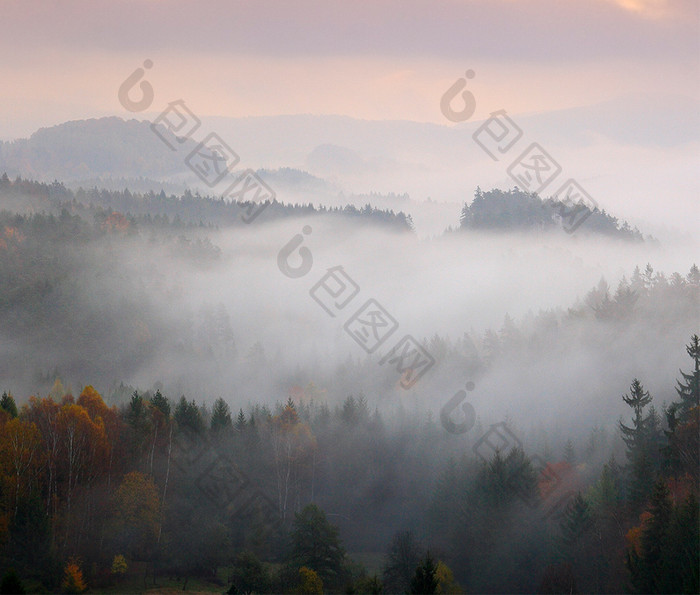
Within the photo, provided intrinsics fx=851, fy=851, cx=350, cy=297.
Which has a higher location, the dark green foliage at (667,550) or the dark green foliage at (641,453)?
the dark green foliage at (641,453)

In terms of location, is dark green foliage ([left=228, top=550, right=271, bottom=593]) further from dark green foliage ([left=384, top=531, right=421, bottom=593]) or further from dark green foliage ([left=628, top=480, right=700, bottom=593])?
dark green foliage ([left=628, top=480, right=700, bottom=593])

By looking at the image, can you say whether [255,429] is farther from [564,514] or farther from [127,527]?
[564,514]

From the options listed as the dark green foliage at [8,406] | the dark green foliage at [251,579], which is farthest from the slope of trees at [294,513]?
the dark green foliage at [8,406]

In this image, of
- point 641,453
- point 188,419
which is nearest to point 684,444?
point 641,453

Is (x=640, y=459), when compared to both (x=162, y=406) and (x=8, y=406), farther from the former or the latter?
(x=8, y=406)

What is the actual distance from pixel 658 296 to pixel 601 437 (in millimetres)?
58325

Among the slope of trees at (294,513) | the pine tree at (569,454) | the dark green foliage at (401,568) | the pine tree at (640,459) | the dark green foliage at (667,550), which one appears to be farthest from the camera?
the pine tree at (569,454)

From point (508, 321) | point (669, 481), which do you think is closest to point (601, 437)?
point (669, 481)

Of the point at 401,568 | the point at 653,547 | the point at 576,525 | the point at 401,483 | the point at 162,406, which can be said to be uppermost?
the point at 162,406

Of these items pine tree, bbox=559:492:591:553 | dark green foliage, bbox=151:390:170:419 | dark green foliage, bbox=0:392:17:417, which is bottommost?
pine tree, bbox=559:492:591:553

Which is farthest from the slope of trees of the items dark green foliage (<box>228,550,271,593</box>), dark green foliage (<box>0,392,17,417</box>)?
dark green foliage (<box>0,392,17,417</box>)

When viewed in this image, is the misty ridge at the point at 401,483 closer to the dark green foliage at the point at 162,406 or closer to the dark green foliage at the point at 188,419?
the dark green foliage at the point at 188,419

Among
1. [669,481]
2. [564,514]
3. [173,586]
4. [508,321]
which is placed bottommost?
[173,586]

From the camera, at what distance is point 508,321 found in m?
171
